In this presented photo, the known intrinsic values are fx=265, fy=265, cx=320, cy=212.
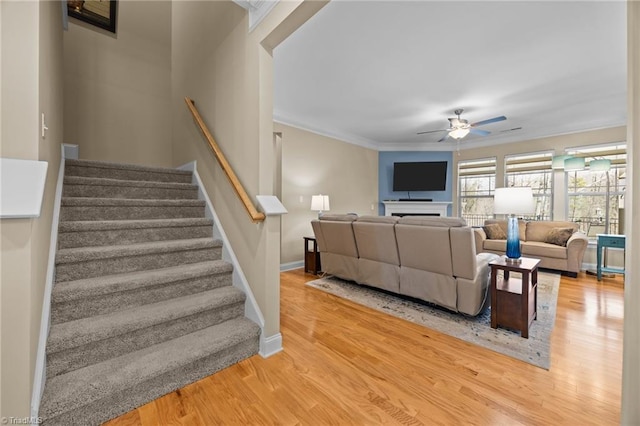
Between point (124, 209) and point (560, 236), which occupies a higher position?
point (124, 209)

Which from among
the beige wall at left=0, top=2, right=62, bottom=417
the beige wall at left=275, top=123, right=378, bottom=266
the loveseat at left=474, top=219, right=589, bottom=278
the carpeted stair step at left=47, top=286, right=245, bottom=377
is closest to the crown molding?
the beige wall at left=0, top=2, right=62, bottom=417

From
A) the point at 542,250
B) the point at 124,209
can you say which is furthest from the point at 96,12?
the point at 542,250

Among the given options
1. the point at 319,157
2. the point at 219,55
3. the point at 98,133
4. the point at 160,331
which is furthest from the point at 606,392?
the point at 98,133

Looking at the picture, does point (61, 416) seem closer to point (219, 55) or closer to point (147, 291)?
point (147, 291)

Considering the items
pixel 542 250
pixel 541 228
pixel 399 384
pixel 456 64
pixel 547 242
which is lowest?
pixel 399 384

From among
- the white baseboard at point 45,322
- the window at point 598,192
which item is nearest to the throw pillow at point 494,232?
the window at point 598,192

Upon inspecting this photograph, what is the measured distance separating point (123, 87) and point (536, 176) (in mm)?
7772

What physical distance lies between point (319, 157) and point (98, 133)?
141 inches

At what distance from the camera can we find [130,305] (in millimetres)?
1852

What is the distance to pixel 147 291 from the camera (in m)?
1.93

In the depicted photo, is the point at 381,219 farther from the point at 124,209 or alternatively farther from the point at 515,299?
the point at 124,209

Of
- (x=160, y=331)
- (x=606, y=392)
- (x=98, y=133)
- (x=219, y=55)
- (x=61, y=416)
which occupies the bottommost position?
(x=606, y=392)

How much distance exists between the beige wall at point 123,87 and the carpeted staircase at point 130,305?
1.40 metres

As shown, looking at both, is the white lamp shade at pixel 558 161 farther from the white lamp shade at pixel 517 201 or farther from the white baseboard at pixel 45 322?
the white baseboard at pixel 45 322
